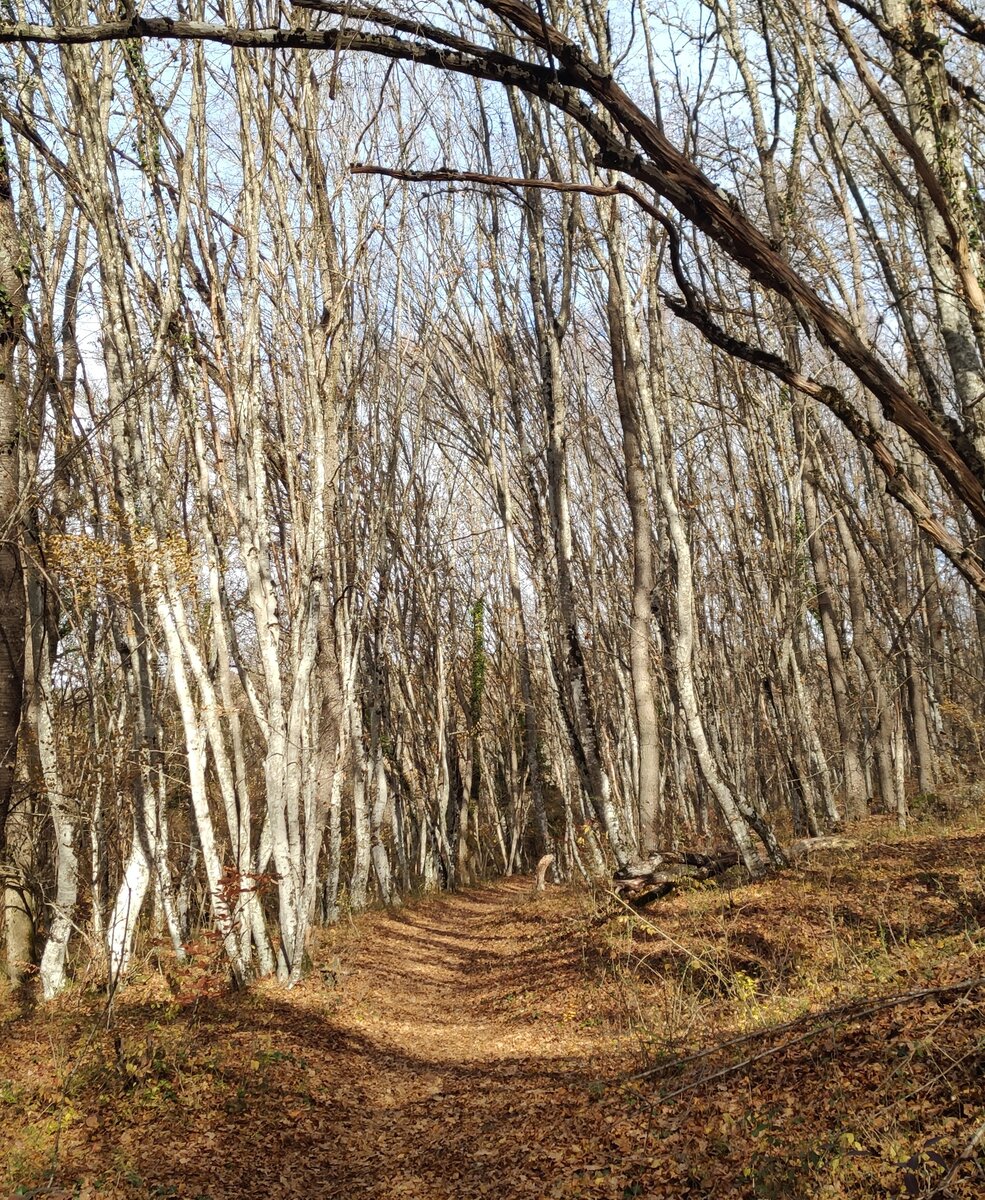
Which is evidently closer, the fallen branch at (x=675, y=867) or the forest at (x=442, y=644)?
the forest at (x=442, y=644)

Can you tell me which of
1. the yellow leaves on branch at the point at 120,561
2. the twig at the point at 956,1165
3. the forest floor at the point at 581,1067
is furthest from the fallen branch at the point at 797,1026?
the yellow leaves on branch at the point at 120,561

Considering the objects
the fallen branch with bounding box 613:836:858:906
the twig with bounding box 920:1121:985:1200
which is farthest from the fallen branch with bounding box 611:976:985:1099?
the fallen branch with bounding box 613:836:858:906

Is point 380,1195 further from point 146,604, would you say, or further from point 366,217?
point 366,217

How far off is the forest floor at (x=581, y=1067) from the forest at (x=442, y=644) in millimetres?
34

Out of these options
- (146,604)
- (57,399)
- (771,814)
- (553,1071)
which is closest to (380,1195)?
(553,1071)

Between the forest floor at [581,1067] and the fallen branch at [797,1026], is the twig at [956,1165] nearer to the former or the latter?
the forest floor at [581,1067]

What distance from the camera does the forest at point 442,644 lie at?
3.15 meters

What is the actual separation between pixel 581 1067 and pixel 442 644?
12.8m

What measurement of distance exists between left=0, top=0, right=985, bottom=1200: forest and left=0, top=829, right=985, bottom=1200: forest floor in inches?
1.3

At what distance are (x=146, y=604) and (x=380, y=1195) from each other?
7042mm

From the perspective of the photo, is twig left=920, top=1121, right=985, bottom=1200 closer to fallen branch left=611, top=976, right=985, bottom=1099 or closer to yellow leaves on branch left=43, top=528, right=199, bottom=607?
fallen branch left=611, top=976, right=985, bottom=1099

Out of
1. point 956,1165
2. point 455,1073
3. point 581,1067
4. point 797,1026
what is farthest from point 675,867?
point 956,1165

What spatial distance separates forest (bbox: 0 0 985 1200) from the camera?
3152 mm

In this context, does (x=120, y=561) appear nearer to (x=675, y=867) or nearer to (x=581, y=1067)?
(x=581, y=1067)
